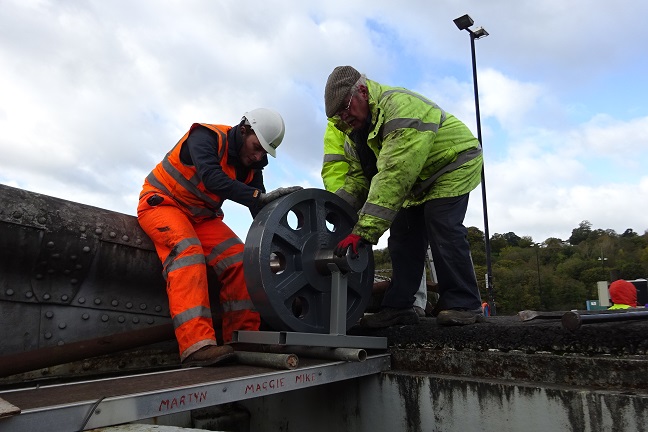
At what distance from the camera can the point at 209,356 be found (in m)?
2.87

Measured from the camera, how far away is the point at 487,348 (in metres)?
2.93

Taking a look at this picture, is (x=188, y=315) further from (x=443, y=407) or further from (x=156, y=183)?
(x=443, y=407)

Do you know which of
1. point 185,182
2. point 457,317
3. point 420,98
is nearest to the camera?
point 457,317

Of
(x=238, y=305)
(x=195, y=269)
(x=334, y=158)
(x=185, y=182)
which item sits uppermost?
(x=334, y=158)

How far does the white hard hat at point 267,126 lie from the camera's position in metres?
3.68

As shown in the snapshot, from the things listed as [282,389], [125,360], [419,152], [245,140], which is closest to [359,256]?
[419,152]

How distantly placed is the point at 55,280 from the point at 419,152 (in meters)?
2.25

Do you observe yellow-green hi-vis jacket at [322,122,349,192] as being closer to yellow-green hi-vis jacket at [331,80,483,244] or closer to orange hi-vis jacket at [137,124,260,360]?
yellow-green hi-vis jacket at [331,80,483,244]

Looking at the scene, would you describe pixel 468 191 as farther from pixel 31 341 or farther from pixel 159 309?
pixel 31 341

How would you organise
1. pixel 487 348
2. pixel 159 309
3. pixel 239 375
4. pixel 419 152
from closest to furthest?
pixel 239 375, pixel 487 348, pixel 419 152, pixel 159 309

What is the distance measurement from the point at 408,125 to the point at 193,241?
1.46 meters

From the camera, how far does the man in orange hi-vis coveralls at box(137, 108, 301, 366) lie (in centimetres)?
310

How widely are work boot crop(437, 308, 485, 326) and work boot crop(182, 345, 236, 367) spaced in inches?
50.2

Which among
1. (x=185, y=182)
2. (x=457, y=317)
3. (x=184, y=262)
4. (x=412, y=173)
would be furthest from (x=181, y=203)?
(x=457, y=317)
